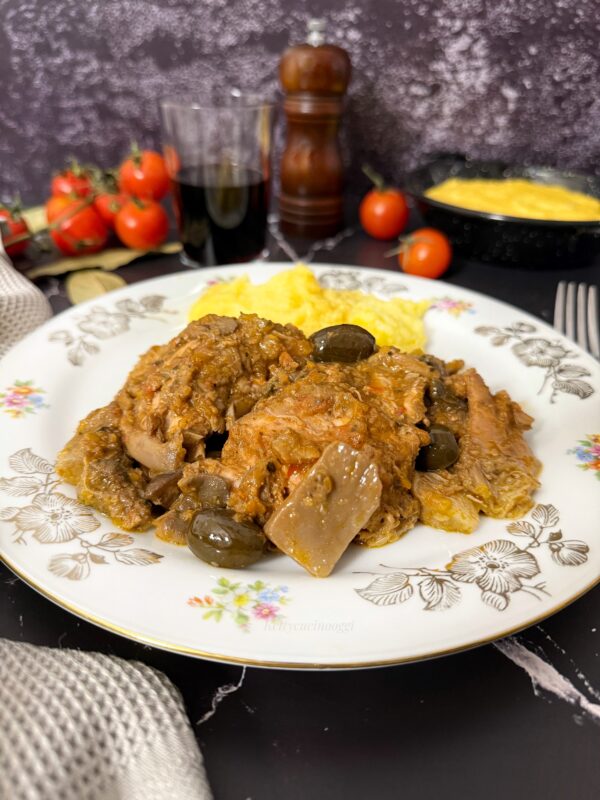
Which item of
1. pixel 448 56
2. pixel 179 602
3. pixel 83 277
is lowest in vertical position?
pixel 83 277

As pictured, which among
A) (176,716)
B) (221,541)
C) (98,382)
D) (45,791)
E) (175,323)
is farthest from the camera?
(175,323)

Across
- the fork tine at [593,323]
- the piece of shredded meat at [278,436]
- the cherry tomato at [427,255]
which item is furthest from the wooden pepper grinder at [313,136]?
the piece of shredded meat at [278,436]

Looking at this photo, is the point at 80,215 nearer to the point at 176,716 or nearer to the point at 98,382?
the point at 98,382

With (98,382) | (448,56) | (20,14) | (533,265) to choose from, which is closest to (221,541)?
(98,382)

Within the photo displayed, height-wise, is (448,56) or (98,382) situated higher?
(448,56)

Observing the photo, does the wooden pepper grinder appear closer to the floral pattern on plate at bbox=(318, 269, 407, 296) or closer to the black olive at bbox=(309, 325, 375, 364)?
the floral pattern on plate at bbox=(318, 269, 407, 296)

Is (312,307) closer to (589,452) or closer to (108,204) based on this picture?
(589,452)

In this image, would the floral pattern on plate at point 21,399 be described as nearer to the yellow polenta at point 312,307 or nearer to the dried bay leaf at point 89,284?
the yellow polenta at point 312,307
